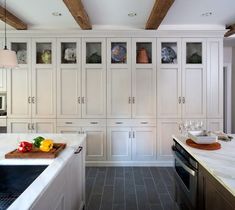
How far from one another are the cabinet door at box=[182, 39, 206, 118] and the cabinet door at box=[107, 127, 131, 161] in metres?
1.15

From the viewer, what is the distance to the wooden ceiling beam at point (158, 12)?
2.66 meters

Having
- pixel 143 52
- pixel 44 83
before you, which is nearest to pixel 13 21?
pixel 44 83

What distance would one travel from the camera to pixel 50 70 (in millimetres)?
3900

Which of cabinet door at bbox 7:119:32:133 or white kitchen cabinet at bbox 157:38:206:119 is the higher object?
white kitchen cabinet at bbox 157:38:206:119

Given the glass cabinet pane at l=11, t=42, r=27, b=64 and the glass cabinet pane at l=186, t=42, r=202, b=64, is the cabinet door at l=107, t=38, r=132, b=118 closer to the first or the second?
the glass cabinet pane at l=186, t=42, r=202, b=64

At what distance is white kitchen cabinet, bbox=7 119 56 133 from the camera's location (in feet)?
12.9

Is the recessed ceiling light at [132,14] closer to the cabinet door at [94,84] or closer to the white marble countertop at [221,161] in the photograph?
the cabinet door at [94,84]

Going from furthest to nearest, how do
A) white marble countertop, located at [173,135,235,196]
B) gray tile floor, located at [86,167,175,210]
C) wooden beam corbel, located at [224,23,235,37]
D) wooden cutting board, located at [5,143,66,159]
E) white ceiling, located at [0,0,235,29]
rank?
wooden beam corbel, located at [224,23,235,37]
white ceiling, located at [0,0,235,29]
gray tile floor, located at [86,167,175,210]
wooden cutting board, located at [5,143,66,159]
white marble countertop, located at [173,135,235,196]

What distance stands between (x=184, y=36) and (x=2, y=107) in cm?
372

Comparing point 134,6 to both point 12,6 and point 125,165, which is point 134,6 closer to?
point 12,6

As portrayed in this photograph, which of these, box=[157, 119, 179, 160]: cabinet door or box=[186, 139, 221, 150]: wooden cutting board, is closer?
box=[186, 139, 221, 150]: wooden cutting board

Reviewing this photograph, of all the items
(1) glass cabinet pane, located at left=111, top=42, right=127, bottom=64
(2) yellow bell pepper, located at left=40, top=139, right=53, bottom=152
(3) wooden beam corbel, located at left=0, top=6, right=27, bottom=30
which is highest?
(3) wooden beam corbel, located at left=0, top=6, right=27, bottom=30

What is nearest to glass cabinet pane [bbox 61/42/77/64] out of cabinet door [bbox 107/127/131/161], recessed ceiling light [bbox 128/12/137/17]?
recessed ceiling light [bbox 128/12/137/17]

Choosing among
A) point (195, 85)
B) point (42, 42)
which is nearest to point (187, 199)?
point (195, 85)
